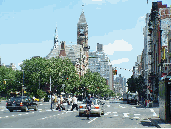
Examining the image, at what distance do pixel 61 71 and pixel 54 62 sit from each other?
3.58 metres

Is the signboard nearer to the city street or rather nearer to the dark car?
the dark car

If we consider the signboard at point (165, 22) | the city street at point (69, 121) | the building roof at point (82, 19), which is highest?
the building roof at point (82, 19)

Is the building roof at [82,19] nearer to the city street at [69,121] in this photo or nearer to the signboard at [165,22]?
the signboard at [165,22]

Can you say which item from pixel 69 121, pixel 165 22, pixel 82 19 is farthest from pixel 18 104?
pixel 82 19

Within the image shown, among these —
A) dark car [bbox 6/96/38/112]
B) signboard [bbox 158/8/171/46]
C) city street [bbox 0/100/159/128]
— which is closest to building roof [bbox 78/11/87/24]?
signboard [bbox 158/8/171/46]

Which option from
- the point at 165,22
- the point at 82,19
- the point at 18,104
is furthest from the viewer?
the point at 82,19

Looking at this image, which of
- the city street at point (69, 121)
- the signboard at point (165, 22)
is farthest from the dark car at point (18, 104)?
the signboard at point (165, 22)

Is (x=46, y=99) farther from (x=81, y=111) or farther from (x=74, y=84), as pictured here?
Result: (x=81, y=111)

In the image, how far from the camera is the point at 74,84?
95.6 m

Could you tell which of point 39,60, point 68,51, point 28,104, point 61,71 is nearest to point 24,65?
point 39,60

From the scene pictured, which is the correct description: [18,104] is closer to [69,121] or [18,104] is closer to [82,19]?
[69,121]

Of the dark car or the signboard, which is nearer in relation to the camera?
the dark car

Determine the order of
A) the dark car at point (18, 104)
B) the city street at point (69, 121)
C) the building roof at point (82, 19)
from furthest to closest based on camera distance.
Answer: the building roof at point (82, 19) → the dark car at point (18, 104) → the city street at point (69, 121)

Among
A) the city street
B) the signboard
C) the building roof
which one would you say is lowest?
the city street
